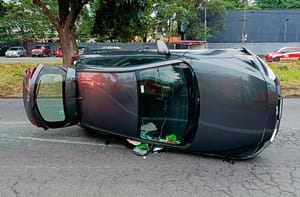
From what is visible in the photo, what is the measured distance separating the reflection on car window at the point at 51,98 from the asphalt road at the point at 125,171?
0.49m

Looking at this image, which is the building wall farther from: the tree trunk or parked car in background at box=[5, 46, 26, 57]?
the tree trunk

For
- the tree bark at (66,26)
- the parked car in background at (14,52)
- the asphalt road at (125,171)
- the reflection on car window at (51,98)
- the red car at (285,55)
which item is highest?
the tree bark at (66,26)

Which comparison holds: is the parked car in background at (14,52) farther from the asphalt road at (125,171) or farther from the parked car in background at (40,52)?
the asphalt road at (125,171)

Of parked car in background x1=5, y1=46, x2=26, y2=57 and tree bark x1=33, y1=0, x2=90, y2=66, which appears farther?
parked car in background x1=5, y1=46, x2=26, y2=57

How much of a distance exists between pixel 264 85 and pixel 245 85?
0.24m

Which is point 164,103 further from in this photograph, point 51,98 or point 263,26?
point 263,26

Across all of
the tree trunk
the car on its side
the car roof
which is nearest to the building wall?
the tree trunk

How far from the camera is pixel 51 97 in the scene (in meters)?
4.09

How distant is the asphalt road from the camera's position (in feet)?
9.73

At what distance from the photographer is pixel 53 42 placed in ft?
129

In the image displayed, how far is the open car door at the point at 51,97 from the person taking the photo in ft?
13.2

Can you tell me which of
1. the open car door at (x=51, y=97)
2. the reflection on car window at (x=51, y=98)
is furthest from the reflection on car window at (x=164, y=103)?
the reflection on car window at (x=51, y=98)

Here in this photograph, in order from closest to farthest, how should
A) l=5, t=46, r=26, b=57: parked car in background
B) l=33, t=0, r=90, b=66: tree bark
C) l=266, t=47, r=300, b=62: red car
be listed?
l=33, t=0, r=90, b=66: tree bark, l=266, t=47, r=300, b=62: red car, l=5, t=46, r=26, b=57: parked car in background

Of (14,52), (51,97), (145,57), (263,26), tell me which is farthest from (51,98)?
(263,26)
